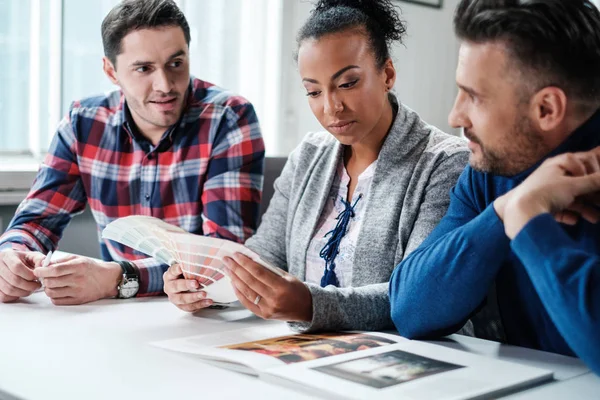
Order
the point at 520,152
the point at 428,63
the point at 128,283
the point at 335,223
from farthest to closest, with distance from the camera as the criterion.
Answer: the point at 428,63 → the point at 335,223 → the point at 128,283 → the point at 520,152

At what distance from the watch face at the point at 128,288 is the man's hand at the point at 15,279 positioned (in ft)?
0.54

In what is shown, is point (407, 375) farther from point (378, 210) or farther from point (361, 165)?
point (361, 165)

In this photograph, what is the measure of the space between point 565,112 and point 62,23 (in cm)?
191

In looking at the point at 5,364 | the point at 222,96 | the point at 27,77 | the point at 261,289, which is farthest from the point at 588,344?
the point at 27,77

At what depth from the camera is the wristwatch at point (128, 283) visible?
149cm

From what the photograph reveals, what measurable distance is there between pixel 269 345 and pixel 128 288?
0.50 metres

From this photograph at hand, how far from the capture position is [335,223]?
62.6 inches

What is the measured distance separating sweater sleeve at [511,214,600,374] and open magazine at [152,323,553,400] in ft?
0.25

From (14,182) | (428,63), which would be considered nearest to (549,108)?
(14,182)

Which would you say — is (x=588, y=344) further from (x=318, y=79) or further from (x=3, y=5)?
(x=3, y=5)

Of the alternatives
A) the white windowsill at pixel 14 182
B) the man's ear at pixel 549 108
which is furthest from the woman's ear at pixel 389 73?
the white windowsill at pixel 14 182

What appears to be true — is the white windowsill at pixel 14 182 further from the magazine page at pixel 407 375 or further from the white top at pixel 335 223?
the magazine page at pixel 407 375

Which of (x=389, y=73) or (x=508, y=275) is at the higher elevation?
(x=389, y=73)

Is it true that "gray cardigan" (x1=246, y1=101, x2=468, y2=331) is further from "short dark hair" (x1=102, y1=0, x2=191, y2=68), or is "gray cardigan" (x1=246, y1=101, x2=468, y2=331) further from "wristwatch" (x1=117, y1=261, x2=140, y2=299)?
"short dark hair" (x1=102, y1=0, x2=191, y2=68)
